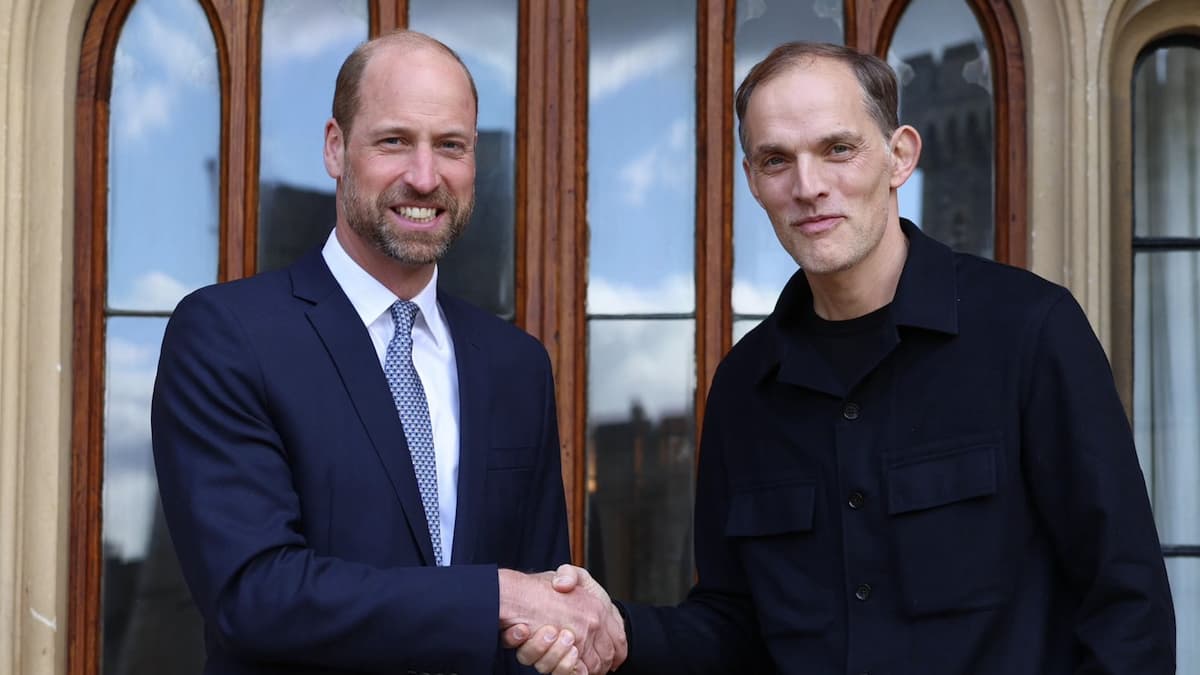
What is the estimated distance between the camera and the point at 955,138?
3.29 metres

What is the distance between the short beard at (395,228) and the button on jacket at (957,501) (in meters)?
0.58

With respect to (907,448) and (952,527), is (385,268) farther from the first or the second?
(952,527)

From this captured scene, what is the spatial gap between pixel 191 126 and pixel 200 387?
50.1 inches

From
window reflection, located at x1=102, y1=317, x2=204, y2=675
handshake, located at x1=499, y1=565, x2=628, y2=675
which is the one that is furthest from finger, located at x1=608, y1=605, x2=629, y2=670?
window reflection, located at x1=102, y1=317, x2=204, y2=675

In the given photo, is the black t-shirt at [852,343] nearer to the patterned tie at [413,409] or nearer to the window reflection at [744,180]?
the patterned tie at [413,409]

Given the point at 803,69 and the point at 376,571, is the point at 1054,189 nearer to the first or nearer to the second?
the point at 803,69

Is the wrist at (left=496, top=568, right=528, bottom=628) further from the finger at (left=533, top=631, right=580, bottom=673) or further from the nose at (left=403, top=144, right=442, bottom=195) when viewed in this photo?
the nose at (left=403, top=144, right=442, bottom=195)

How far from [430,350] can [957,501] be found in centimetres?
89

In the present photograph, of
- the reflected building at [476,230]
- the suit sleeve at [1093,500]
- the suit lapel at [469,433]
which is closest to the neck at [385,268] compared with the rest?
the suit lapel at [469,433]

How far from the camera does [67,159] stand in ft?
10.4

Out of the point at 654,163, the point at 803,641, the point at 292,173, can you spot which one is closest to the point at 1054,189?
the point at 654,163

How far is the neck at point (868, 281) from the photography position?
7.54 feet

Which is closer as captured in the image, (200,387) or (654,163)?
(200,387)

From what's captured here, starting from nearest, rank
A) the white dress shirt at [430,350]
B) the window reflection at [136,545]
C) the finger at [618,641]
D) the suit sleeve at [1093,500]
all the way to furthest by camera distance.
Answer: the suit sleeve at [1093,500] < the white dress shirt at [430,350] < the finger at [618,641] < the window reflection at [136,545]
